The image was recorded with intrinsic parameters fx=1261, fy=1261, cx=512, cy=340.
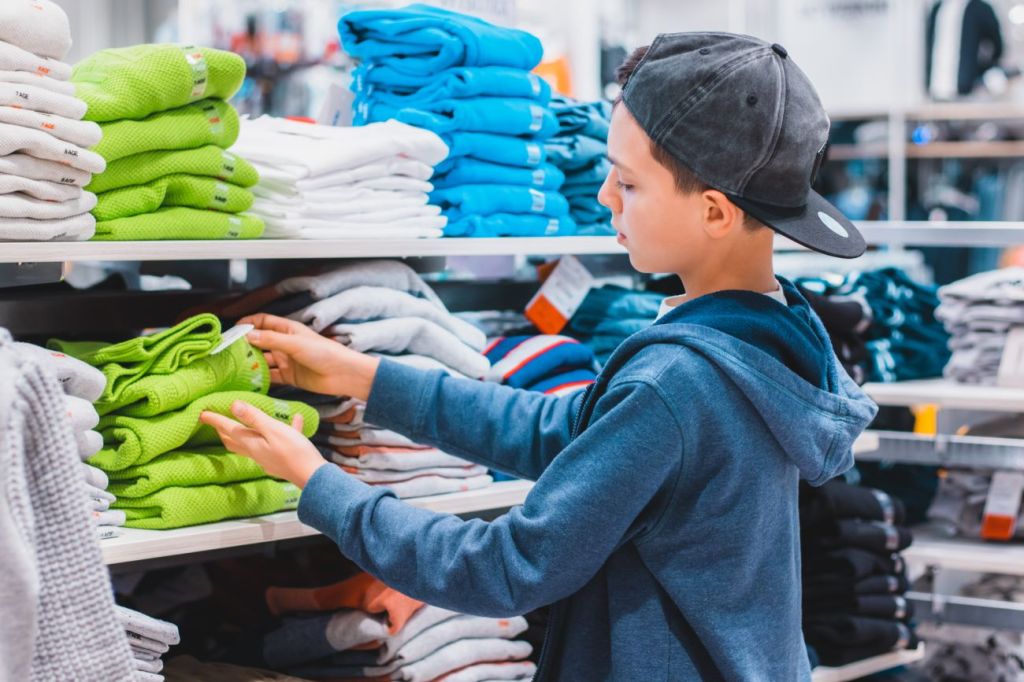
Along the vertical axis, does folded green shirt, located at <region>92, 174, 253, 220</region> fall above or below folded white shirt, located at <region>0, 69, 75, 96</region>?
below

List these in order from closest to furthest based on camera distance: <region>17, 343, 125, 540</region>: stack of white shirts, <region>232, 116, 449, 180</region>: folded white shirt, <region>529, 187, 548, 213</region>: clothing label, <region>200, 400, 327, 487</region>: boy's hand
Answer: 1. <region>17, 343, 125, 540</region>: stack of white shirts
2. <region>200, 400, 327, 487</region>: boy's hand
3. <region>232, 116, 449, 180</region>: folded white shirt
4. <region>529, 187, 548, 213</region>: clothing label

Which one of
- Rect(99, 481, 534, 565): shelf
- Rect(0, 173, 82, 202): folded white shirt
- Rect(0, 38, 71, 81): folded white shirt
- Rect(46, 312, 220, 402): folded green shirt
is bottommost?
Rect(99, 481, 534, 565): shelf

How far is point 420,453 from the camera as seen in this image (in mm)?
2258

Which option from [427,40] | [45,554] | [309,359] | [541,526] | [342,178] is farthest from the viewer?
[427,40]

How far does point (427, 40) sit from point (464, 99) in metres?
0.14

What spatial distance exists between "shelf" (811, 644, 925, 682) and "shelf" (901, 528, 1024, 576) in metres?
0.22

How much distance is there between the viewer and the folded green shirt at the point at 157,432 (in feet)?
6.13

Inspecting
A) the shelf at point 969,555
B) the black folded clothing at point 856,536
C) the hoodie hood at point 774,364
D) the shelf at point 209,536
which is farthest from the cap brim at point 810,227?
the shelf at point 969,555

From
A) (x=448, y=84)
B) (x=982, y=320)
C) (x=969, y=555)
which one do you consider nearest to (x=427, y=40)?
(x=448, y=84)

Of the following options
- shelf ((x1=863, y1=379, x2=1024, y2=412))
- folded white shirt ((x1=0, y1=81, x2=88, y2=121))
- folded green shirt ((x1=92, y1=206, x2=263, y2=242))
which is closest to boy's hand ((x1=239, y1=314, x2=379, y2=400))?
folded green shirt ((x1=92, y1=206, x2=263, y2=242))

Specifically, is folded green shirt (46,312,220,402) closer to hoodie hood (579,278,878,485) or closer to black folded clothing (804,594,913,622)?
hoodie hood (579,278,878,485)

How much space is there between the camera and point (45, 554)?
1.28 m

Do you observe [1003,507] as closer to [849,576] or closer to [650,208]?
[849,576]

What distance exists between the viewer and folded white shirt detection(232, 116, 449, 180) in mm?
2195
